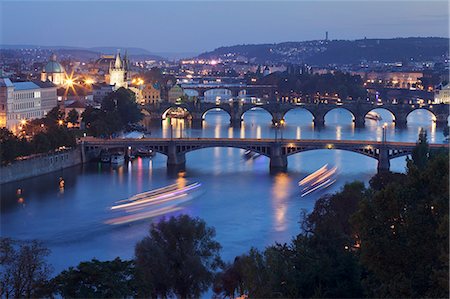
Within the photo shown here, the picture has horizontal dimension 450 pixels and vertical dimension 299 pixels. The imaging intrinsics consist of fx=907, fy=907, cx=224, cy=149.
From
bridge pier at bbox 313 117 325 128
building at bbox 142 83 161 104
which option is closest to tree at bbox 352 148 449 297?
bridge pier at bbox 313 117 325 128

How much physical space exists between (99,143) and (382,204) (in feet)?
34.8

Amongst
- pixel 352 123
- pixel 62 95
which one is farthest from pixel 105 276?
pixel 352 123

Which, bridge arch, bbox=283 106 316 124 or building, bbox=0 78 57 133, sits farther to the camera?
bridge arch, bbox=283 106 316 124

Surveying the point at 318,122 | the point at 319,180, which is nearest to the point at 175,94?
the point at 318,122

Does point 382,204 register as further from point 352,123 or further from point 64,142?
point 352,123

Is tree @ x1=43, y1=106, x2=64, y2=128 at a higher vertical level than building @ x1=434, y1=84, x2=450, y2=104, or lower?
lower

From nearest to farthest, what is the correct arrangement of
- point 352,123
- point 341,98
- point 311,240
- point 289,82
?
point 311,240
point 352,123
point 341,98
point 289,82

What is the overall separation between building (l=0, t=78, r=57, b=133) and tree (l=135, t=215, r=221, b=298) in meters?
10.5

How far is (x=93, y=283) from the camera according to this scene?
4.95 meters

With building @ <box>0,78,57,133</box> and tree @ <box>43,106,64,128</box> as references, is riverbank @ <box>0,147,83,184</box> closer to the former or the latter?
tree @ <box>43,106,64,128</box>

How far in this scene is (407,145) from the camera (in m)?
13.8

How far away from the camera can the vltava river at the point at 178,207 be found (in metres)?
8.65

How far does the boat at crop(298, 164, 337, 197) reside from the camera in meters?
11.6

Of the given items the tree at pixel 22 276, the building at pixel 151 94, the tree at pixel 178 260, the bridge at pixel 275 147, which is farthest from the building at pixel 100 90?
the tree at pixel 22 276
